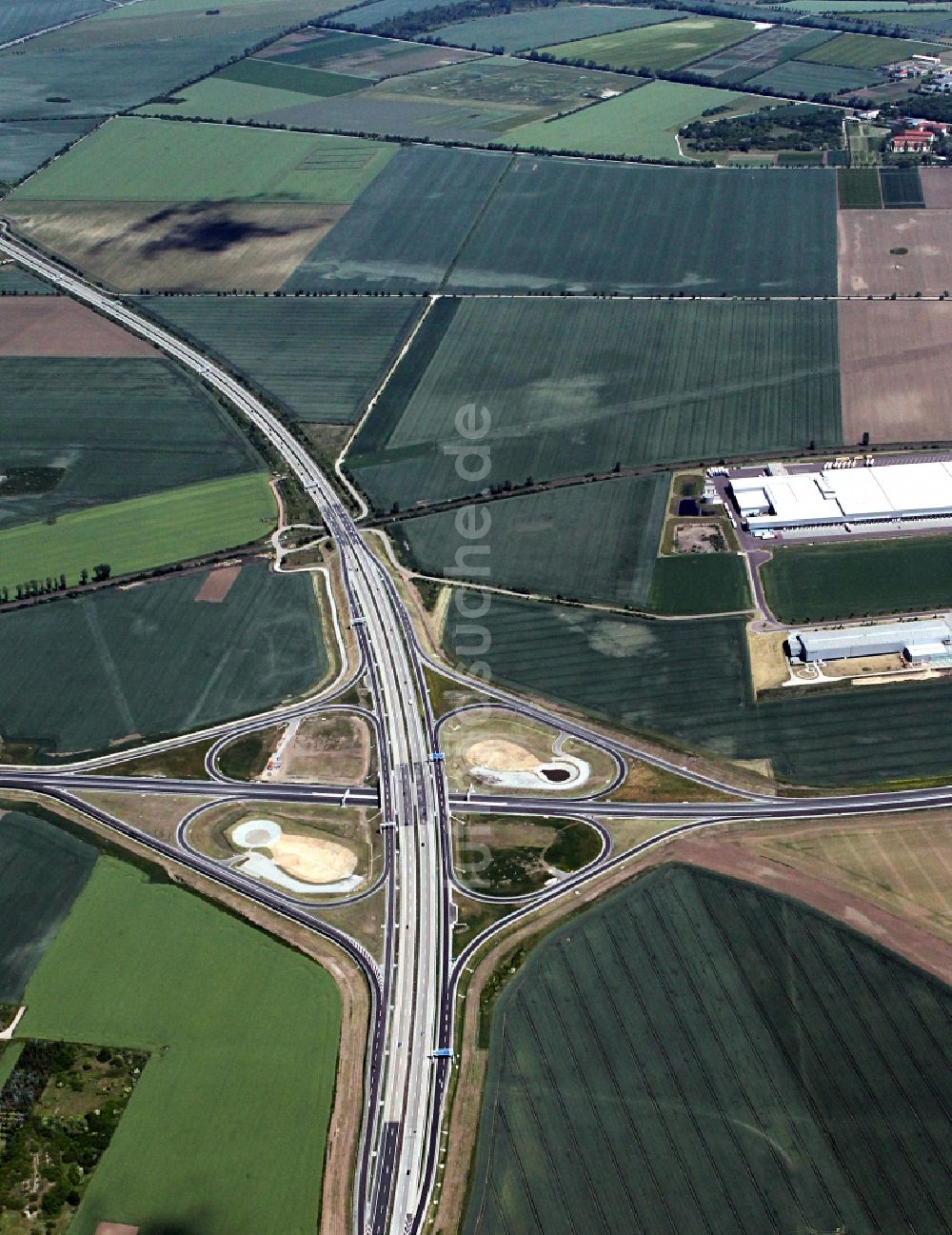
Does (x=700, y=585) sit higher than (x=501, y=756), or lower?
higher

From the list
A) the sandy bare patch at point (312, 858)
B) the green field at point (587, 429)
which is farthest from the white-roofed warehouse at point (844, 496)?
the sandy bare patch at point (312, 858)

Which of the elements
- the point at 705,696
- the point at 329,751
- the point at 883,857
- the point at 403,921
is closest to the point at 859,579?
the point at 705,696

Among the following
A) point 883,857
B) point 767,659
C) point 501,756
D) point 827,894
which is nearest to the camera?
point 827,894

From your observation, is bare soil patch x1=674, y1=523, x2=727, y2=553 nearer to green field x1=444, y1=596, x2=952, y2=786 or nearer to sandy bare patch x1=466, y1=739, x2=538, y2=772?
green field x1=444, y1=596, x2=952, y2=786

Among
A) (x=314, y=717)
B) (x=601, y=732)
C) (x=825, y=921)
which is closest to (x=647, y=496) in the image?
(x=601, y=732)

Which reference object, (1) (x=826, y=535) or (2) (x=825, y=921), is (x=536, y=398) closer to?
(1) (x=826, y=535)

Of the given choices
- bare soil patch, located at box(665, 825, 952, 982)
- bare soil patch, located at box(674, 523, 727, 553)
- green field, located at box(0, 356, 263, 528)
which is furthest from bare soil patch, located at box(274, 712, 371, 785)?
green field, located at box(0, 356, 263, 528)

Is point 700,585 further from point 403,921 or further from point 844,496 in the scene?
point 403,921
